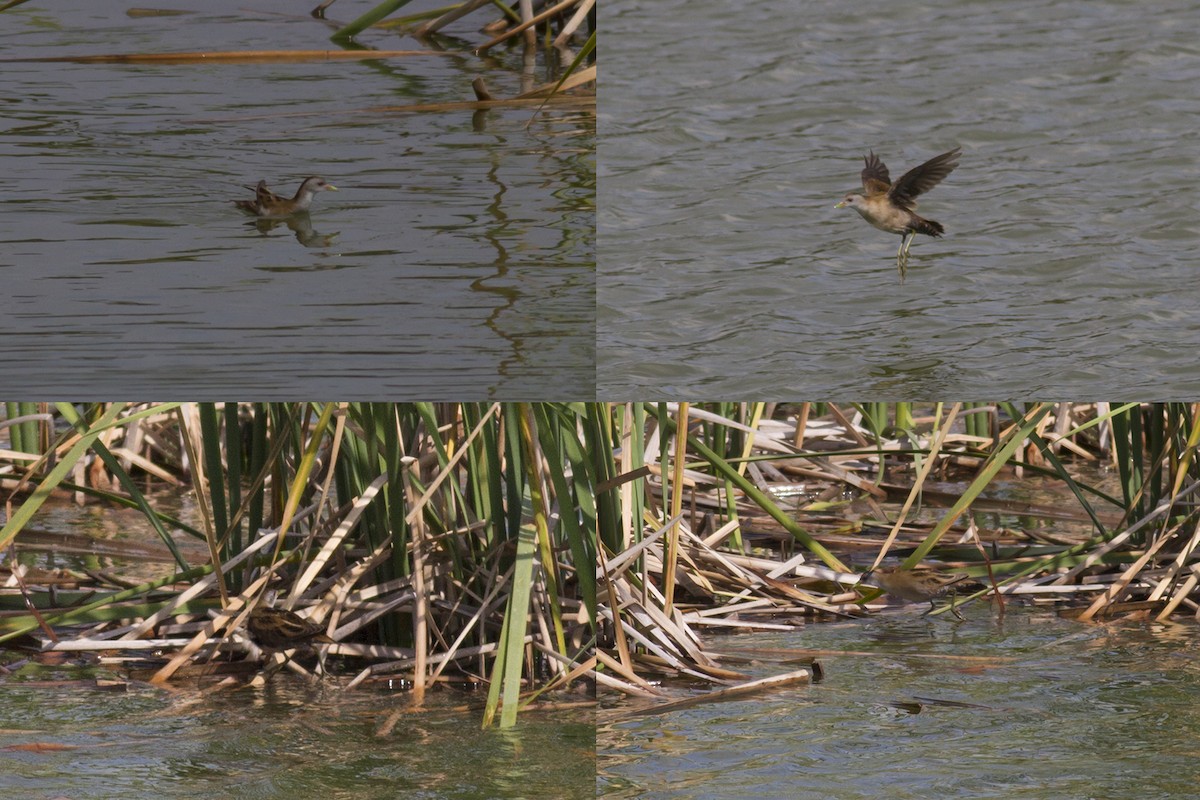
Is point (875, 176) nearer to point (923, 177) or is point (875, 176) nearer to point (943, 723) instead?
point (923, 177)

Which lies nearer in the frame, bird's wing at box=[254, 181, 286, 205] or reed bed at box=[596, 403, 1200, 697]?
bird's wing at box=[254, 181, 286, 205]

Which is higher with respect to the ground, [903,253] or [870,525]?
[903,253]

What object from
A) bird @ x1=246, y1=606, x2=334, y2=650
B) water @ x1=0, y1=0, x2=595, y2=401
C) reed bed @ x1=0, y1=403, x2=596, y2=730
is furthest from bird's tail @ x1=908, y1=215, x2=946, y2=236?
bird @ x1=246, y1=606, x2=334, y2=650

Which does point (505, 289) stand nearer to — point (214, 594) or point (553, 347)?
point (553, 347)

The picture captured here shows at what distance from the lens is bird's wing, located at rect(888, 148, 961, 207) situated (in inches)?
57.9

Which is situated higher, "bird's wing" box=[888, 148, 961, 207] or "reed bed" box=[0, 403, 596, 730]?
"bird's wing" box=[888, 148, 961, 207]

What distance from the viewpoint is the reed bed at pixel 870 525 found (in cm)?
186

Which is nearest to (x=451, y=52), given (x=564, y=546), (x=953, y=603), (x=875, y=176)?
(x=875, y=176)

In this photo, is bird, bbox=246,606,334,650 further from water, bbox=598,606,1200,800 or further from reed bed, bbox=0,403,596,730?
water, bbox=598,606,1200,800

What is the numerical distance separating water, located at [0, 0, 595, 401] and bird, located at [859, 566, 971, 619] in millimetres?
805

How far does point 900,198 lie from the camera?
146cm

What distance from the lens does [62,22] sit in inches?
63.9

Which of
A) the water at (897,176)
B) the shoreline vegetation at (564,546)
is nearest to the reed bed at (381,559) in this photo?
the shoreline vegetation at (564,546)

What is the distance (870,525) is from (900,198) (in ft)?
2.96
